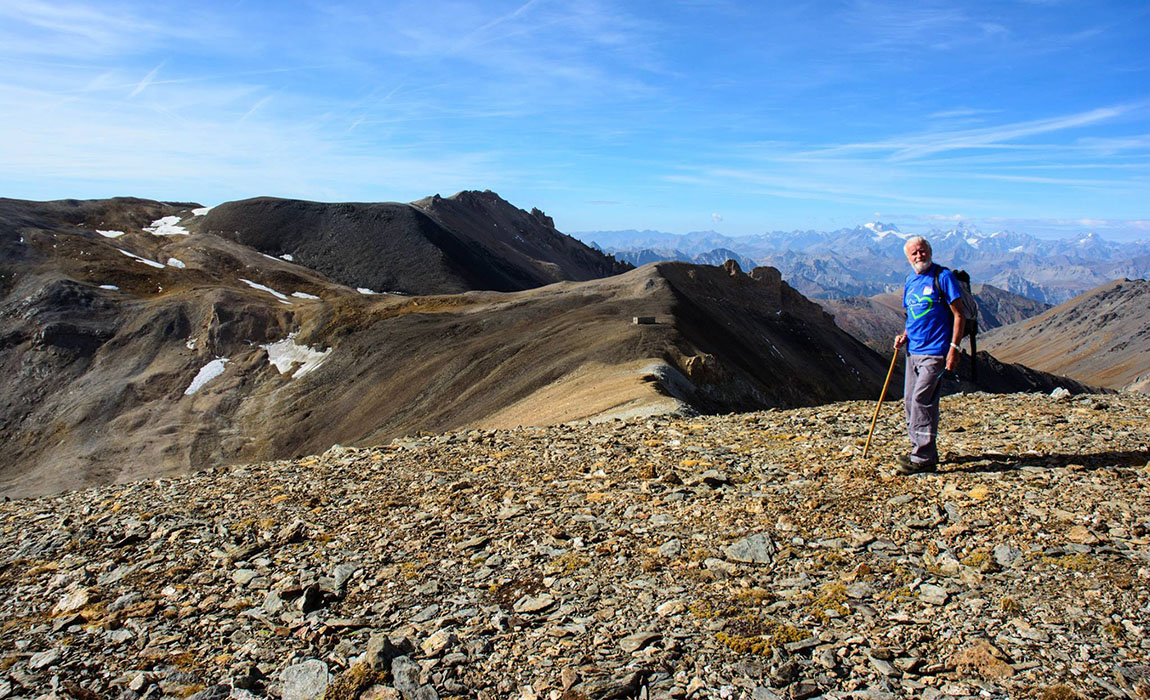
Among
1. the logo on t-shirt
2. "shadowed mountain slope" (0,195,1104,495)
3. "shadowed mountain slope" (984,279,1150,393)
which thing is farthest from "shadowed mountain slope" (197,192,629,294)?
"shadowed mountain slope" (984,279,1150,393)

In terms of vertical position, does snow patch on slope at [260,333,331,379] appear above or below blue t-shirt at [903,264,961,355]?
below

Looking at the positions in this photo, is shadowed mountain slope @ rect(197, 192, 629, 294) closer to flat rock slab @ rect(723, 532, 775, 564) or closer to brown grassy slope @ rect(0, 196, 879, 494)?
brown grassy slope @ rect(0, 196, 879, 494)

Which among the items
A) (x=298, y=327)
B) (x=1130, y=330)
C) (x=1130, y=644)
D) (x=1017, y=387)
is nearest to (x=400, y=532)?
(x=1130, y=644)

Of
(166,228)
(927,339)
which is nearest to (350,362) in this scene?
(927,339)

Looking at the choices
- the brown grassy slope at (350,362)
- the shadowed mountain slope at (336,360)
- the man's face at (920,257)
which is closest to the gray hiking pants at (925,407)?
the man's face at (920,257)

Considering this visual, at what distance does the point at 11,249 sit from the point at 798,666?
92.4m

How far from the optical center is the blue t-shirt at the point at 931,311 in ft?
30.1

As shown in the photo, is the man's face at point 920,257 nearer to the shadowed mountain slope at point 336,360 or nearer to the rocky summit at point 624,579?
the rocky summit at point 624,579

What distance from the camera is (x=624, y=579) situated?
7.09m

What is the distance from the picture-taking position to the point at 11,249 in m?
72.9

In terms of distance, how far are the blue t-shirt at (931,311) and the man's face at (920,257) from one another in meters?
0.08

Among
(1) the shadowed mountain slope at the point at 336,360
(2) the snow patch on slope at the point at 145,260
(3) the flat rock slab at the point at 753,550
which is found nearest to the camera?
(3) the flat rock slab at the point at 753,550

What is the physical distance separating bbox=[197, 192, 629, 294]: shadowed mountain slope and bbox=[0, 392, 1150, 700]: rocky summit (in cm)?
8706

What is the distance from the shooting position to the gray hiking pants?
362 inches
